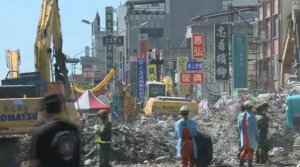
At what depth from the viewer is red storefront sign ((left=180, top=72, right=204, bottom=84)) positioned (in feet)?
168

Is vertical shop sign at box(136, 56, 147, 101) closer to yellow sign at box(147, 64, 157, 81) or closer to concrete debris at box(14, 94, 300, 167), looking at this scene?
yellow sign at box(147, 64, 157, 81)

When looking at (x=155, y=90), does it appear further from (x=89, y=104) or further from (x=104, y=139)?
(x=104, y=139)

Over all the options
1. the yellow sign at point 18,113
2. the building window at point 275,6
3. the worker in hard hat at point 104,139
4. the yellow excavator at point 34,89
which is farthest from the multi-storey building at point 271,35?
the worker in hard hat at point 104,139

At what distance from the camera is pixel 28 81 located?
21578 millimetres

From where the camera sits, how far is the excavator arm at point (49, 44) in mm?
22516

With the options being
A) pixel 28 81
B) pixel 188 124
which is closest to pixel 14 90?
pixel 28 81

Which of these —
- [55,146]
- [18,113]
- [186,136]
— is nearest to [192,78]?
[18,113]

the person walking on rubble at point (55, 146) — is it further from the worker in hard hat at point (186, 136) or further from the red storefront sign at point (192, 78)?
the red storefront sign at point (192, 78)

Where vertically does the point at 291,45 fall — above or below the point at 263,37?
below

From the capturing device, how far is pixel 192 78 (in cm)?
5128

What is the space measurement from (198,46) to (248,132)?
3558cm

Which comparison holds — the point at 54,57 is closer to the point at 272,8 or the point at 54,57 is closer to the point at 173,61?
the point at 272,8

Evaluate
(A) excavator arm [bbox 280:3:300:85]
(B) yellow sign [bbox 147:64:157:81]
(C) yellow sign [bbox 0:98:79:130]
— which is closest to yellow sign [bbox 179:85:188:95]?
(B) yellow sign [bbox 147:64:157:81]

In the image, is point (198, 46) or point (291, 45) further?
point (198, 46)
